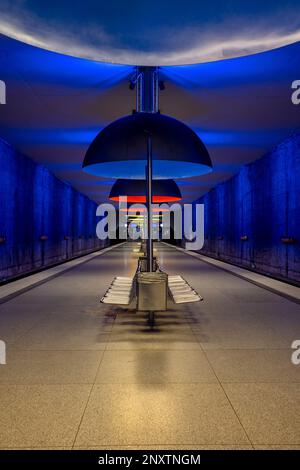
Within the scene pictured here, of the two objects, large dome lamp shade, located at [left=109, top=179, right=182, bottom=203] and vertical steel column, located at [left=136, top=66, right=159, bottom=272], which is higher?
vertical steel column, located at [left=136, top=66, right=159, bottom=272]

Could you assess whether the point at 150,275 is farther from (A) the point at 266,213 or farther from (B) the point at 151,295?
(A) the point at 266,213

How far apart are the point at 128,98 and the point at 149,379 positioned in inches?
266

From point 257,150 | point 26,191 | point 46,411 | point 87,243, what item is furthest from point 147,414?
point 87,243

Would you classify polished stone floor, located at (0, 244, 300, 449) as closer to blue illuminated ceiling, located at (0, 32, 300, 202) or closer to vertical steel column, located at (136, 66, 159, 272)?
vertical steel column, located at (136, 66, 159, 272)

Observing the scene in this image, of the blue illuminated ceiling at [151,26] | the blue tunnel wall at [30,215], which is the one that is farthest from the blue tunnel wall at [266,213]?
the blue tunnel wall at [30,215]

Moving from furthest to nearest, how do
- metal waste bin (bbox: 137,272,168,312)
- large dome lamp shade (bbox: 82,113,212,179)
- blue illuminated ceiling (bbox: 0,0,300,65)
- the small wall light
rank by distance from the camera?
the small wall light
metal waste bin (bbox: 137,272,168,312)
large dome lamp shade (bbox: 82,113,212,179)
blue illuminated ceiling (bbox: 0,0,300,65)

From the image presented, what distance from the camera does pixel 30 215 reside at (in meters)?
18.3

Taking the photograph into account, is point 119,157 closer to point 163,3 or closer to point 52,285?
point 163,3

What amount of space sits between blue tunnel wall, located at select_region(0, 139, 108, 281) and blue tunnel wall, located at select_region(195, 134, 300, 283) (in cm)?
917

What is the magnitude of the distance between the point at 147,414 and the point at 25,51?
5.86 meters

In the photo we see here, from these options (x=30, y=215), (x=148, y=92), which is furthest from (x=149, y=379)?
(x=30, y=215)

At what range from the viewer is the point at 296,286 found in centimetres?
1259

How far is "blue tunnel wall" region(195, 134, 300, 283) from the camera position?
14.2m

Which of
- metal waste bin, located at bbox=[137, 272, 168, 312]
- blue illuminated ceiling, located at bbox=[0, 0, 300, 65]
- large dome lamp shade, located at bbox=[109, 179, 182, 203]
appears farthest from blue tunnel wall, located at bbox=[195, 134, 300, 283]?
blue illuminated ceiling, located at bbox=[0, 0, 300, 65]
